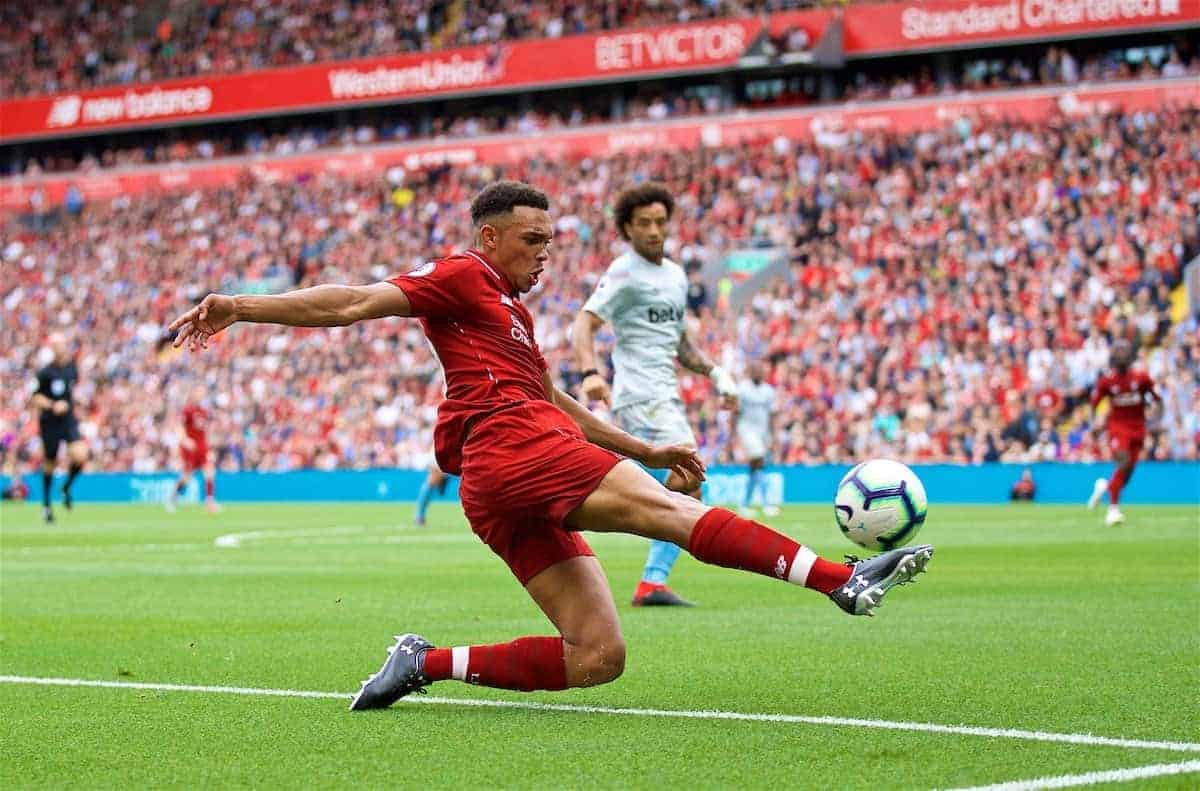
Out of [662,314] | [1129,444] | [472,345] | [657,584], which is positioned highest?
[472,345]

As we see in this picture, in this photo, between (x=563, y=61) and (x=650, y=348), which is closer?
(x=650, y=348)

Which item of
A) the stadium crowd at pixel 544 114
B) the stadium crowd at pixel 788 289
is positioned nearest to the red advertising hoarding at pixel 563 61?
the stadium crowd at pixel 544 114

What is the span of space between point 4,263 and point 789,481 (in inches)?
1199

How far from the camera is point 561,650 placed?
6.55 metres

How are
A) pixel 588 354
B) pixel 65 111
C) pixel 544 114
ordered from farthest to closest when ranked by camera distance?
pixel 65 111
pixel 544 114
pixel 588 354

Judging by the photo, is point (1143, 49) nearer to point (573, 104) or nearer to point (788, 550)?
point (573, 104)

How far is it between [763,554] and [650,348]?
216 inches

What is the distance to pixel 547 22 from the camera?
46406 mm

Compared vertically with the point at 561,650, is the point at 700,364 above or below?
above

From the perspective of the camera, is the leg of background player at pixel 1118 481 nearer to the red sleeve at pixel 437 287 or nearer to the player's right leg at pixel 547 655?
the player's right leg at pixel 547 655

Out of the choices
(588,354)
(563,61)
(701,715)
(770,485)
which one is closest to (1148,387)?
(770,485)

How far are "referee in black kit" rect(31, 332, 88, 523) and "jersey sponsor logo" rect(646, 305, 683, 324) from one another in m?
15.0

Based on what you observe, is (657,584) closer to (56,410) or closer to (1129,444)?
(1129,444)

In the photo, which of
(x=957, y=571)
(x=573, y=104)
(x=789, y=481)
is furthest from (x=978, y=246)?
(x=957, y=571)
